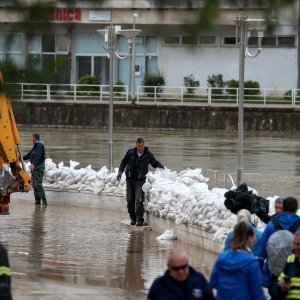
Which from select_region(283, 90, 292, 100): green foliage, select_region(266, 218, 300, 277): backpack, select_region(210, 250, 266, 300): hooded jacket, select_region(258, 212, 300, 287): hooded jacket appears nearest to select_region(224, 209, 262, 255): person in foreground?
select_region(258, 212, 300, 287): hooded jacket

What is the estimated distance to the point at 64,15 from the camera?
8.45 m

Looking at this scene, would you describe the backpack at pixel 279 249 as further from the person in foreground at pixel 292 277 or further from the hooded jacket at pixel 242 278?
the hooded jacket at pixel 242 278

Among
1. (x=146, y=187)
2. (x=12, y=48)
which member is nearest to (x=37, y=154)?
(x=146, y=187)

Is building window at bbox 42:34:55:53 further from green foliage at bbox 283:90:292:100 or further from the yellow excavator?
green foliage at bbox 283:90:292:100

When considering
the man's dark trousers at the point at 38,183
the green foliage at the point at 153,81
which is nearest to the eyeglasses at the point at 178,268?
the man's dark trousers at the point at 38,183

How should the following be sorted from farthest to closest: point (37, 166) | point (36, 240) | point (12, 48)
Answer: point (37, 166) → point (36, 240) → point (12, 48)

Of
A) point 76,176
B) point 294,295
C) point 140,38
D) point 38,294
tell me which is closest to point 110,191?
point 76,176

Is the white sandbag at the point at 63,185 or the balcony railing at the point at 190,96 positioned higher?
the balcony railing at the point at 190,96

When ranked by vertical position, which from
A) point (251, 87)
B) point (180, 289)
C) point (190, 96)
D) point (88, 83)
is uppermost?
point (88, 83)

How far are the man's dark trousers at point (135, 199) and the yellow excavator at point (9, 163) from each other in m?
1.60

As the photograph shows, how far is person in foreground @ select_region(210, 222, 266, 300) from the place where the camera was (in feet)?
28.0

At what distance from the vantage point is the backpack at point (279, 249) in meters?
9.58

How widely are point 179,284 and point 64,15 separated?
2099mm

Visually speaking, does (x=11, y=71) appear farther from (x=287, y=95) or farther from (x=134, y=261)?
(x=287, y=95)
